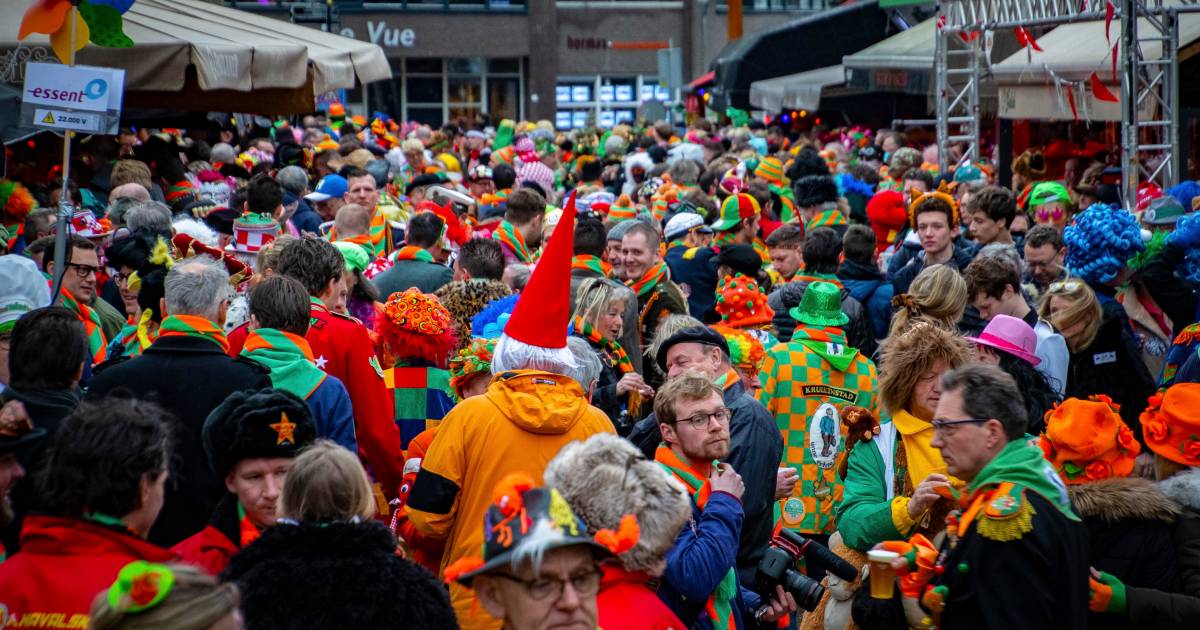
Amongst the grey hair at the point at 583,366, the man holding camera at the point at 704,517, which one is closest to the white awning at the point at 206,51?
the grey hair at the point at 583,366

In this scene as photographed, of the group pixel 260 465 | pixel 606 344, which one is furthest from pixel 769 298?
pixel 260 465

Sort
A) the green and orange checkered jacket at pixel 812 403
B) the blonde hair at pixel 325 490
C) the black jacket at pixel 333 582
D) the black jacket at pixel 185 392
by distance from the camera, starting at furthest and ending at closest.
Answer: the green and orange checkered jacket at pixel 812 403, the black jacket at pixel 185 392, the blonde hair at pixel 325 490, the black jacket at pixel 333 582

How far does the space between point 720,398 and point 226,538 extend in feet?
5.37

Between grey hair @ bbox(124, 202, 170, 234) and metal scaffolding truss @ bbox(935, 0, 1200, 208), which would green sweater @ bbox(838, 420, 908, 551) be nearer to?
grey hair @ bbox(124, 202, 170, 234)

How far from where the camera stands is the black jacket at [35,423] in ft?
12.7

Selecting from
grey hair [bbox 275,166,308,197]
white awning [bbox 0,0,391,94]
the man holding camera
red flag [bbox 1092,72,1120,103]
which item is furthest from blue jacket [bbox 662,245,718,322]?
red flag [bbox 1092,72,1120,103]

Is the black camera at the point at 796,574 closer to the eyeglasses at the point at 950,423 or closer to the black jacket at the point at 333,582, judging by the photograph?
the eyeglasses at the point at 950,423

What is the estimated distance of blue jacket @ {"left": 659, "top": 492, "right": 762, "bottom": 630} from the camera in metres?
3.85

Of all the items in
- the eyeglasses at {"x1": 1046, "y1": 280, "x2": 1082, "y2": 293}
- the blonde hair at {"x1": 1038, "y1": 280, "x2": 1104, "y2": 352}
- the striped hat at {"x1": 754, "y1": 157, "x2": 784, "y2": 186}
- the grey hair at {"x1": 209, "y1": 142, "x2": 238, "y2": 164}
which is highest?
the grey hair at {"x1": 209, "y1": 142, "x2": 238, "y2": 164}

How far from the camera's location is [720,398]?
4.36 m

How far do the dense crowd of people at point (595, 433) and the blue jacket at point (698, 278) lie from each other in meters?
0.03

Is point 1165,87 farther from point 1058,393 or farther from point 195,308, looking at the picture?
point 195,308

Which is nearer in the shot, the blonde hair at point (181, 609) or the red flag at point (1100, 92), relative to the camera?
the blonde hair at point (181, 609)

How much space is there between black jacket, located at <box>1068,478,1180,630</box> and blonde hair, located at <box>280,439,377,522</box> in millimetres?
2210
